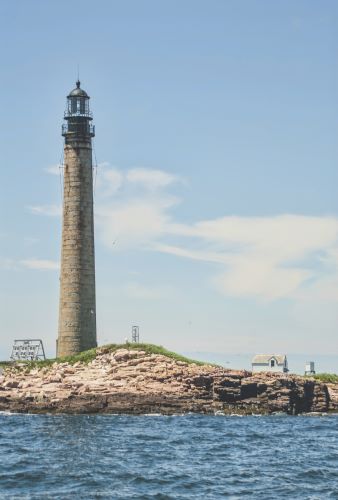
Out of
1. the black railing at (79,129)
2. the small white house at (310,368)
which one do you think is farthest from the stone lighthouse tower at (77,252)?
the small white house at (310,368)

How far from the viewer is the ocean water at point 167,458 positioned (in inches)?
1138

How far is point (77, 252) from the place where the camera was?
61.2 m

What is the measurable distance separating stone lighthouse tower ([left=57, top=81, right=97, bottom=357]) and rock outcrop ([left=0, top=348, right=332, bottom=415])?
3719mm

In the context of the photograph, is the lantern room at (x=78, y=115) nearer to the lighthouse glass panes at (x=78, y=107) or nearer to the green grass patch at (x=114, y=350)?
the lighthouse glass panes at (x=78, y=107)

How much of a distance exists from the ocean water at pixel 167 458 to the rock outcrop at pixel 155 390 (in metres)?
2.76

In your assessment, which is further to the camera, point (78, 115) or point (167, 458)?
point (78, 115)

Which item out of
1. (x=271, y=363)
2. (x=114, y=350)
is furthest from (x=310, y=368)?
(x=114, y=350)

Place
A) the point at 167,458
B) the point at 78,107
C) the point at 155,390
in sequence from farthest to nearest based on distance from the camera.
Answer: the point at 78,107 < the point at 155,390 < the point at 167,458

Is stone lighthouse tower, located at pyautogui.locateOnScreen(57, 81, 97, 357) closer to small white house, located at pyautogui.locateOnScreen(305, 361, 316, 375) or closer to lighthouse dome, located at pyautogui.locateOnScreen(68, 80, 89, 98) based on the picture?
lighthouse dome, located at pyautogui.locateOnScreen(68, 80, 89, 98)

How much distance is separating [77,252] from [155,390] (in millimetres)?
12261

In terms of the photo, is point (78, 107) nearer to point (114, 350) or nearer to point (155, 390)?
point (114, 350)

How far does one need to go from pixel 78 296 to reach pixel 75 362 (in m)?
4.74

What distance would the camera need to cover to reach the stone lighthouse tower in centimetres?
6097

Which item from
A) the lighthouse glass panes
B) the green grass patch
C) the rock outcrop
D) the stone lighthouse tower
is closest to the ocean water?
the rock outcrop
